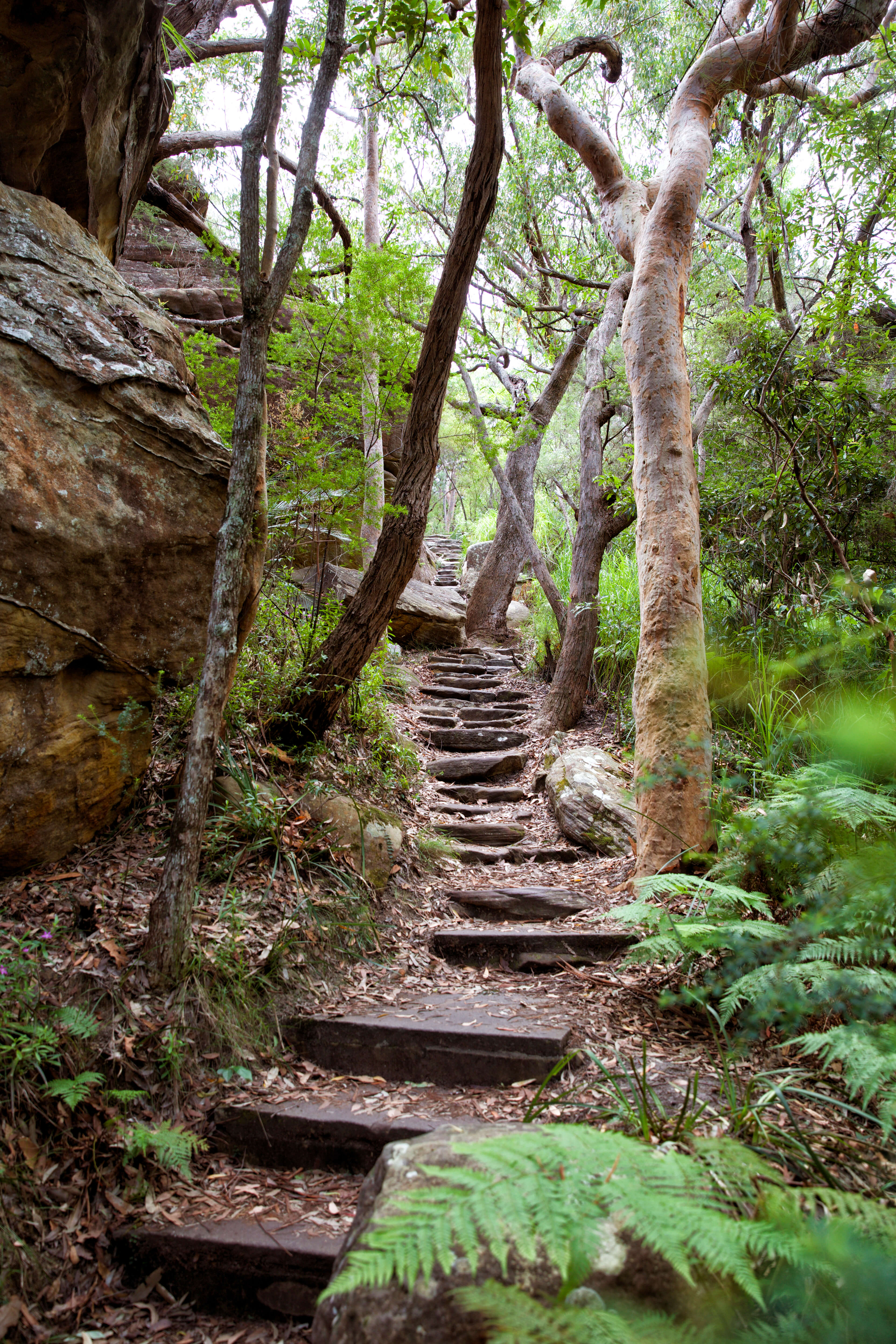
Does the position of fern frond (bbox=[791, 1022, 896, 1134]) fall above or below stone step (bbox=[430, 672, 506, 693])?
below

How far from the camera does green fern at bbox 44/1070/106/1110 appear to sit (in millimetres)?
2100

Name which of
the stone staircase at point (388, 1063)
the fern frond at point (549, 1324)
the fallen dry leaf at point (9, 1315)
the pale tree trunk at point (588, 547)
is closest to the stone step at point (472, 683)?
the pale tree trunk at point (588, 547)

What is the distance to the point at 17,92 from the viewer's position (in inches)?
117

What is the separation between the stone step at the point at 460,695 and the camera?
26.9 ft

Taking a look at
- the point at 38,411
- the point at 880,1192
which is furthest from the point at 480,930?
the point at 38,411

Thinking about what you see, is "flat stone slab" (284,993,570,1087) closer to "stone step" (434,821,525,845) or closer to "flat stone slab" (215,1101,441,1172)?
"flat stone slab" (215,1101,441,1172)

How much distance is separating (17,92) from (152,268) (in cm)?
780

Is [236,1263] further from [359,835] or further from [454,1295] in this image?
[359,835]

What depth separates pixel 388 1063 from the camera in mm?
2787

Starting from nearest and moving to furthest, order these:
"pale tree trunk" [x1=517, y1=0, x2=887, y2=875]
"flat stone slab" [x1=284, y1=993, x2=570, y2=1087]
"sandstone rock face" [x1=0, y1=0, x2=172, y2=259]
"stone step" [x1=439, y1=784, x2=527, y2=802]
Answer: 1. "flat stone slab" [x1=284, y1=993, x2=570, y2=1087]
2. "sandstone rock face" [x1=0, y1=0, x2=172, y2=259]
3. "pale tree trunk" [x1=517, y1=0, x2=887, y2=875]
4. "stone step" [x1=439, y1=784, x2=527, y2=802]

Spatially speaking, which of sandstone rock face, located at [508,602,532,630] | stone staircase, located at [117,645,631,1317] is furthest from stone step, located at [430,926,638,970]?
sandstone rock face, located at [508,602,532,630]

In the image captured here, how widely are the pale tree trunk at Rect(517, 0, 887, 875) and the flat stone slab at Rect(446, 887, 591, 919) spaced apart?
45 centimetres

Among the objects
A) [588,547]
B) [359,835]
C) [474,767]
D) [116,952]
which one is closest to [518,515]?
[588,547]

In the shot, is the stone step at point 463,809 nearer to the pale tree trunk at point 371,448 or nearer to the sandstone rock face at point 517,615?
the pale tree trunk at point 371,448
